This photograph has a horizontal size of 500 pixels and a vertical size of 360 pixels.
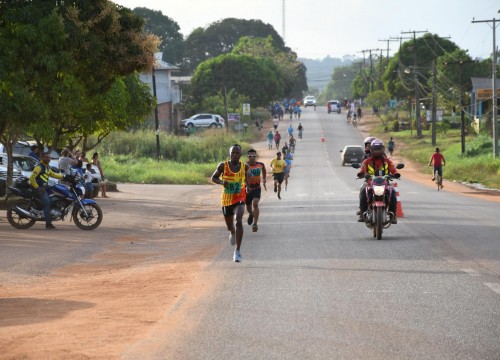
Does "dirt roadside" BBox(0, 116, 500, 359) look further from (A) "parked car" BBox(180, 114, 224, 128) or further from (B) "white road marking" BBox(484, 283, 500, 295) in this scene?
(A) "parked car" BBox(180, 114, 224, 128)

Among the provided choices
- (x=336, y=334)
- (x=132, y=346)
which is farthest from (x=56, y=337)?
(x=336, y=334)

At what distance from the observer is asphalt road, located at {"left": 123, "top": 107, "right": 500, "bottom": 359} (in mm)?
8500

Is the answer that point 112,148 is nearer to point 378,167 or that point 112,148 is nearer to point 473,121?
point 473,121

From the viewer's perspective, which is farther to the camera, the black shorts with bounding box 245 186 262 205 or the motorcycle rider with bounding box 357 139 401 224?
the black shorts with bounding box 245 186 262 205

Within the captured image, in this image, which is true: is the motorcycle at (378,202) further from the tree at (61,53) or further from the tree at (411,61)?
the tree at (411,61)

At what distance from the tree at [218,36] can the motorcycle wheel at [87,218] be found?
150524mm

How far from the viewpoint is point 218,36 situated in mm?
177375

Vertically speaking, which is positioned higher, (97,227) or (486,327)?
(486,327)

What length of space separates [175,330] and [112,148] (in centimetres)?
6286

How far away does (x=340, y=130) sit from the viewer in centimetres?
11181

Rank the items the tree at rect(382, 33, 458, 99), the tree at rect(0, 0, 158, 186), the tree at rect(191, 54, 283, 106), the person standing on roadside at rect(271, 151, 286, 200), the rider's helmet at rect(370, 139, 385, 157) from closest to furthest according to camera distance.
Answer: the rider's helmet at rect(370, 139, 385, 157) < the tree at rect(0, 0, 158, 186) < the person standing on roadside at rect(271, 151, 286, 200) < the tree at rect(191, 54, 283, 106) < the tree at rect(382, 33, 458, 99)

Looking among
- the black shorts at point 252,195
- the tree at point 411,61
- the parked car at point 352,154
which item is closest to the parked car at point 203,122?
the tree at point 411,61

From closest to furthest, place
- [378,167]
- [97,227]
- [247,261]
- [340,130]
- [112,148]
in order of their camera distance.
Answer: [247,261]
[378,167]
[97,227]
[112,148]
[340,130]

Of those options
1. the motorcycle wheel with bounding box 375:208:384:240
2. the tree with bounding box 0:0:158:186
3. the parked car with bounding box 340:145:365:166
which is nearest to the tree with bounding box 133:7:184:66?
the parked car with bounding box 340:145:365:166
